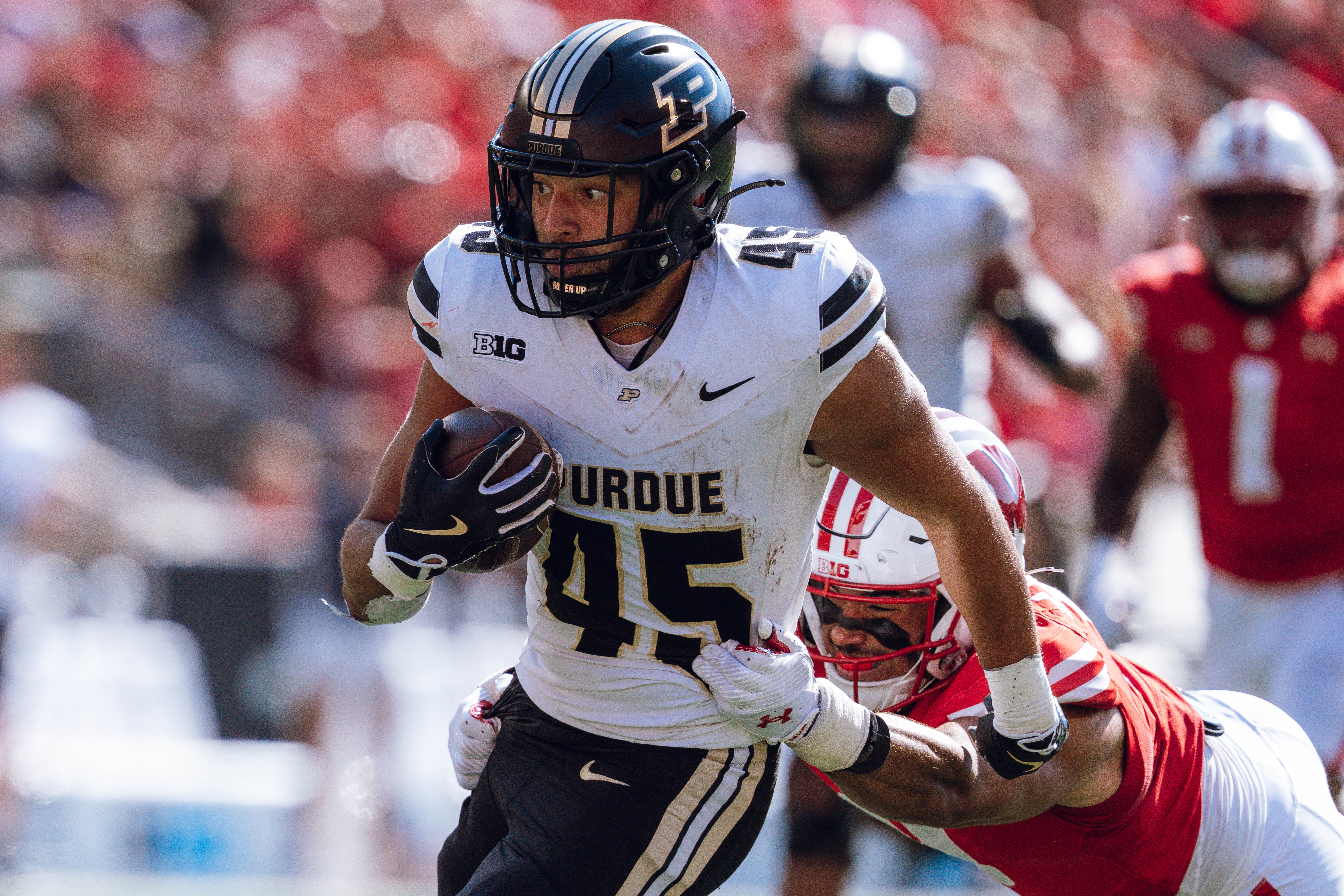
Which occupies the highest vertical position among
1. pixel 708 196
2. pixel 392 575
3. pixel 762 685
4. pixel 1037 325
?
pixel 708 196

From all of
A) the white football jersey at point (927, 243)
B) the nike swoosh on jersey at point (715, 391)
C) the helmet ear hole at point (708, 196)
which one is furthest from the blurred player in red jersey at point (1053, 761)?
the white football jersey at point (927, 243)

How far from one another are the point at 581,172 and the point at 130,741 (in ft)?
13.5

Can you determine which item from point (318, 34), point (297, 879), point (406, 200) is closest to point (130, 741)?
point (297, 879)

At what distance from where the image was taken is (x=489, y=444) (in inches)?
77.3

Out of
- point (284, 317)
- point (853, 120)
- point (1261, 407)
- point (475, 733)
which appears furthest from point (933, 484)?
point (284, 317)

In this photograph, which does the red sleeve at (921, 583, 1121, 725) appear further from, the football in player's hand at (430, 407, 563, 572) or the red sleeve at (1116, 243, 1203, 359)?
the red sleeve at (1116, 243, 1203, 359)

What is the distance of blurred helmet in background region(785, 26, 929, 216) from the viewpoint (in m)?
4.03

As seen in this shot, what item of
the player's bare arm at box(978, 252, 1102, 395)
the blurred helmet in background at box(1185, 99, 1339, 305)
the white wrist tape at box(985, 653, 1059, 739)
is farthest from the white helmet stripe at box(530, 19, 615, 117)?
the blurred helmet in background at box(1185, 99, 1339, 305)

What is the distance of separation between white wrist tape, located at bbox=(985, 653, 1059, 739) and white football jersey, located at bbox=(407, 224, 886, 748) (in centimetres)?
32

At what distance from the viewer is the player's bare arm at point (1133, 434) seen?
4.29m

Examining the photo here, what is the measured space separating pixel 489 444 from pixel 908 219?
7.54 feet

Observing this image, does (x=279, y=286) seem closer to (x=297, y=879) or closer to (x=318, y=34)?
(x=318, y=34)

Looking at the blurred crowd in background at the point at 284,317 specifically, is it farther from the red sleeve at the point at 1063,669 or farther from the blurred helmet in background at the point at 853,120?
the red sleeve at the point at 1063,669

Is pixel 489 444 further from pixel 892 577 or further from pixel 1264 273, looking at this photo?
pixel 1264 273
